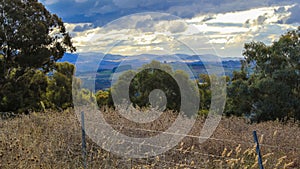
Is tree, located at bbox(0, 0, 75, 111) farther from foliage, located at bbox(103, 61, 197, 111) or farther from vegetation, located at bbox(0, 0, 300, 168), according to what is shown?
foliage, located at bbox(103, 61, 197, 111)

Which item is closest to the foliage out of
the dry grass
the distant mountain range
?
the distant mountain range

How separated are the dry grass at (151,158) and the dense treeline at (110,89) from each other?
371 cm

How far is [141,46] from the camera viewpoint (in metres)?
9.43

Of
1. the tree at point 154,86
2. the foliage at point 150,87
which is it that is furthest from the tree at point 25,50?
the tree at point 154,86

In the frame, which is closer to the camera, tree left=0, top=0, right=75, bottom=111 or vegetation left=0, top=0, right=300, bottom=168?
vegetation left=0, top=0, right=300, bottom=168

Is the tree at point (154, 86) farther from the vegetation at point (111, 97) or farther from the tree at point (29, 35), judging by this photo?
the tree at point (29, 35)

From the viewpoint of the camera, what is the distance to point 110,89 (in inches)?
465

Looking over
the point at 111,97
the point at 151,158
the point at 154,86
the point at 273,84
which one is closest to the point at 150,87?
the point at 154,86

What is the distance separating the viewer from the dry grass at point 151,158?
517 centimetres

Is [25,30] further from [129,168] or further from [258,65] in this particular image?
[129,168]

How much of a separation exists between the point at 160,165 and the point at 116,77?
4123mm

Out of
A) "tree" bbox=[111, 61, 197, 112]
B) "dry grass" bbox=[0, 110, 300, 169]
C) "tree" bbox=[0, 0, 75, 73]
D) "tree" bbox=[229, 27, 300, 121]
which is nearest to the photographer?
"dry grass" bbox=[0, 110, 300, 169]

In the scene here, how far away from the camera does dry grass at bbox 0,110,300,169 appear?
517cm

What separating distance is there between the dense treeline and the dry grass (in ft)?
12.2
